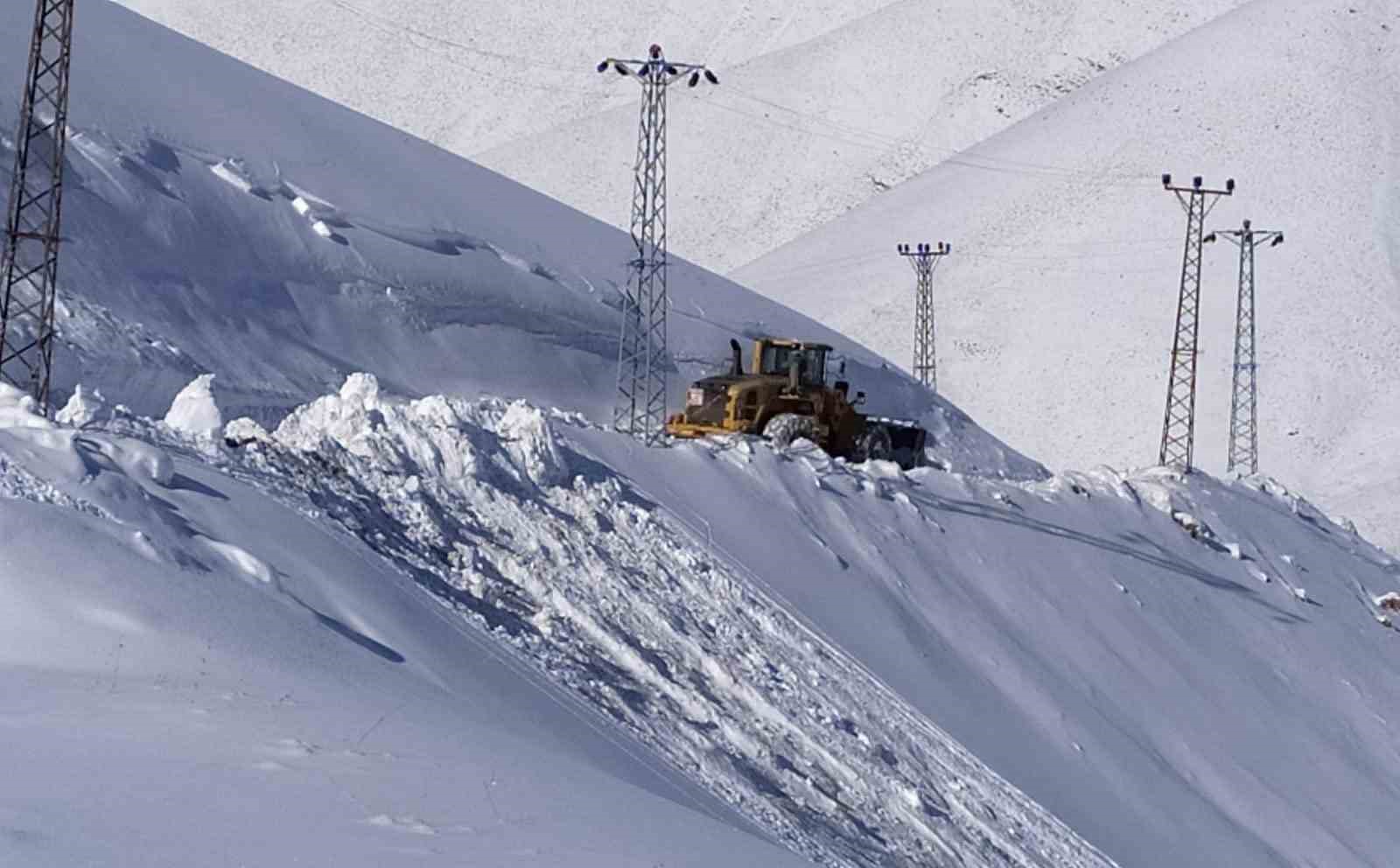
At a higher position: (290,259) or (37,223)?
(37,223)

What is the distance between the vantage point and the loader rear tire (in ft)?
103

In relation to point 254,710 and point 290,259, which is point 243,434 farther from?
point 290,259

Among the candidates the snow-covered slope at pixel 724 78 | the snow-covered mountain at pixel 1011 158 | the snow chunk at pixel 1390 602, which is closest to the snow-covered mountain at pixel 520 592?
the snow chunk at pixel 1390 602

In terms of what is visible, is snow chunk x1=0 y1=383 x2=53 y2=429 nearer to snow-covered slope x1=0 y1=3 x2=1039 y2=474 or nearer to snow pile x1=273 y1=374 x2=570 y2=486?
snow pile x1=273 y1=374 x2=570 y2=486

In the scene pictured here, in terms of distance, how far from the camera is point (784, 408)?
108 ft

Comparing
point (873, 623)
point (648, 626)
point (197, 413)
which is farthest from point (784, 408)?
point (197, 413)

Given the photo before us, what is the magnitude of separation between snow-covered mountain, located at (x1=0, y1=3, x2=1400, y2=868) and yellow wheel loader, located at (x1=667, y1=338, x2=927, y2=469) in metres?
1.78

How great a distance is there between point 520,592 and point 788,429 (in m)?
11.3

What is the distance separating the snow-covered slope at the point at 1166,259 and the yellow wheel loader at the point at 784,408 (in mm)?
29821

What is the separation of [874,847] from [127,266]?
16410 millimetres

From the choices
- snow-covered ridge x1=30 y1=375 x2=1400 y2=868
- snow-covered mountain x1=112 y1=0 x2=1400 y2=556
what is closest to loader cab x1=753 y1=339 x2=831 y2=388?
snow-covered ridge x1=30 y1=375 x2=1400 y2=868

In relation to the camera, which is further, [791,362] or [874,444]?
[874,444]

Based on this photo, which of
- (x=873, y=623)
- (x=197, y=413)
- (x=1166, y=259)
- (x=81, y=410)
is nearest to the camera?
(x=81, y=410)

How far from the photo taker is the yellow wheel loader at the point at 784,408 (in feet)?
106
